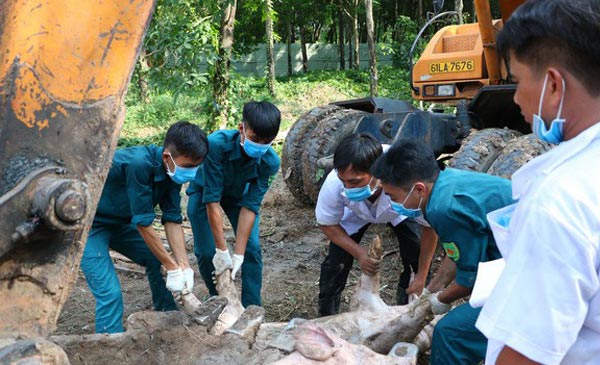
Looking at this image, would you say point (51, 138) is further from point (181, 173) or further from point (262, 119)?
point (262, 119)

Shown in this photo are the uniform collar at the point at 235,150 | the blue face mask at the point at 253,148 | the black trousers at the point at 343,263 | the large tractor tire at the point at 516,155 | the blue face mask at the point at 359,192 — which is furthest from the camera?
the large tractor tire at the point at 516,155

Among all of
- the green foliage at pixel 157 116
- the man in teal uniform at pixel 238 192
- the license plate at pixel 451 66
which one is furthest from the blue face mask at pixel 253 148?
the green foliage at pixel 157 116

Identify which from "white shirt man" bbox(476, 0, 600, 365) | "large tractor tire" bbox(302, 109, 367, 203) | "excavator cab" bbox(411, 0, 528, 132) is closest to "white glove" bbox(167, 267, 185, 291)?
"white shirt man" bbox(476, 0, 600, 365)

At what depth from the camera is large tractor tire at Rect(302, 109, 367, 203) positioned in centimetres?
675

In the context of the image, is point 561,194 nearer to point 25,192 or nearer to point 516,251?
point 516,251

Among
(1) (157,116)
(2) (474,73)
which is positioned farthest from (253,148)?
(1) (157,116)

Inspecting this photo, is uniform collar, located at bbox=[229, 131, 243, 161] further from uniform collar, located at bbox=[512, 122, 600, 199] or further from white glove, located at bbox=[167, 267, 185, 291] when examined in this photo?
uniform collar, located at bbox=[512, 122, 600, 199]

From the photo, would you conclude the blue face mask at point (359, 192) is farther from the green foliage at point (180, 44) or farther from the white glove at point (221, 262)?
the green foliage at point (180, 44)

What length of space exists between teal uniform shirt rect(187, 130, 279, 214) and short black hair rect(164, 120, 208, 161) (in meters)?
0.49

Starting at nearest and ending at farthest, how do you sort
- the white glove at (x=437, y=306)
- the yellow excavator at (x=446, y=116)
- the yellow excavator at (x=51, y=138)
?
the yellow excavator at (x=51, y=138) < the white glove at (x=437, y=306) < the yellow excavator at (x=446, y=116)

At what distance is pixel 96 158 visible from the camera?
75.5 inches

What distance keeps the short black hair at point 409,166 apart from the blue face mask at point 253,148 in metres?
1.19

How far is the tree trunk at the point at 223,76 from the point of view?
38.0ft

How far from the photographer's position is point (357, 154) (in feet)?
12.2
